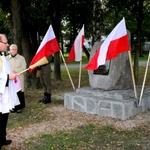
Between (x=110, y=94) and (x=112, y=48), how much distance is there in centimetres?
146

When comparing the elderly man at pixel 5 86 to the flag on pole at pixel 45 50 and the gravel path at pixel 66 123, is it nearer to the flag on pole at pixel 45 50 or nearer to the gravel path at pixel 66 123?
the gravel path at pixel 66 123

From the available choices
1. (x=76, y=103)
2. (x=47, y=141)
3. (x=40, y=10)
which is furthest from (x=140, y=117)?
(x=40, y=10)

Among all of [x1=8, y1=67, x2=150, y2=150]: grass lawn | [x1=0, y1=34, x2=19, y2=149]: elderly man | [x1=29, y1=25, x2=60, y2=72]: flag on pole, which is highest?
[x1=29, y1=25, x2=60, y2=72]: flag on pole

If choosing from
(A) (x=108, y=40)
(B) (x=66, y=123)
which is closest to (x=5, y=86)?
(B) (x=66, y=123)

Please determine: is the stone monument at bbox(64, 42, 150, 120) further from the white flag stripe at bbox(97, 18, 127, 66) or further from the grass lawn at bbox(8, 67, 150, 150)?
the white flag stripe at bbox(97, 18, 127, 66)

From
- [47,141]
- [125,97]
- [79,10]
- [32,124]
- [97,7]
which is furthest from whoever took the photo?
[79,10]

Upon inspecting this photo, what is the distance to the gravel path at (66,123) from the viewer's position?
618 cm

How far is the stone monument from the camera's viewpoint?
7.16 m

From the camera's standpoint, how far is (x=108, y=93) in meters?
7.71

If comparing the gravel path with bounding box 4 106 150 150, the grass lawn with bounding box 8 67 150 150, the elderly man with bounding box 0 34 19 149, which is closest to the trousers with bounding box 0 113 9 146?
the elderly man with bounding box 0 34 19 149

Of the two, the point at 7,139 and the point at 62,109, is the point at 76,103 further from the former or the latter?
the point at 7,139

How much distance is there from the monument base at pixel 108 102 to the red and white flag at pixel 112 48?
112 cm

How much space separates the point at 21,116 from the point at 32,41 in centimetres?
528

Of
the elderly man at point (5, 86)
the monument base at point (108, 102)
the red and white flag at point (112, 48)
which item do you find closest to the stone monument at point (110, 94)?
the monument base at point (108, 102)
